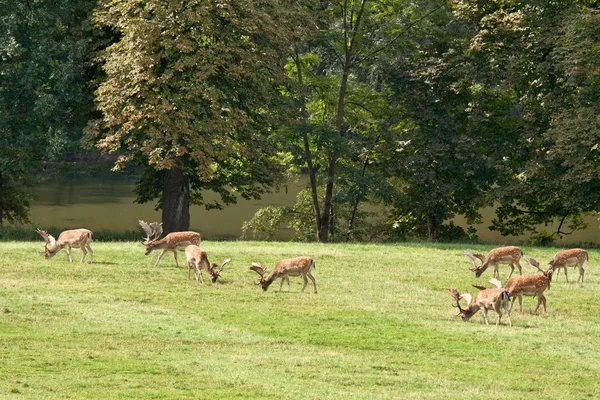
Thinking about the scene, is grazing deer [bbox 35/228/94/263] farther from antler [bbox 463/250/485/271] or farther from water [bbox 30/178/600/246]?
water [bbox 30/178/600/246]

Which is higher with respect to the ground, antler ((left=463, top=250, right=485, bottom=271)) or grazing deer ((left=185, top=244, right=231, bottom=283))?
antler ((left=463, top=250, right=485, bottom=271))

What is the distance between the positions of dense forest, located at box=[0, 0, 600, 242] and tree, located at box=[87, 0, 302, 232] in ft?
0.26

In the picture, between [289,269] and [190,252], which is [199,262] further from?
[289,269]

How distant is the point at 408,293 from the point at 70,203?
47453mm

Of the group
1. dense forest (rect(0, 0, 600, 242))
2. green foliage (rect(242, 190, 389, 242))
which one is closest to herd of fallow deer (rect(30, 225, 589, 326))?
dense forest (rect(0, 0, 600, 242))

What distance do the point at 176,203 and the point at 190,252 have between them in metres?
14.1

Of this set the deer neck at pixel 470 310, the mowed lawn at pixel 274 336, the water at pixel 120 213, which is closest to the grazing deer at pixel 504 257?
the mowed lawn at pixel 274 336

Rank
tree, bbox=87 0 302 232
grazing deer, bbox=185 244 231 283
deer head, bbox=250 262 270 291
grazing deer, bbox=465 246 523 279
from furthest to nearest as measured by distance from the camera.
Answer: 1. tree, bbox=87 0 302 232
2. grazing deer, bbox=465 246 523 279
3. grazing deer, bbox=185 244 231 283
4. deer head, bbox=250 262 270 291

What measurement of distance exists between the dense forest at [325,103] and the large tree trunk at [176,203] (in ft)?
0.26

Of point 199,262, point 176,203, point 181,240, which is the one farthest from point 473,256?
point 176,203

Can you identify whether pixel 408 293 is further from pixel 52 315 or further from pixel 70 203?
pixel 70 203

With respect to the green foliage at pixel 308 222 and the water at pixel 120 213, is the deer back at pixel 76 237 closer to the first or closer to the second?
the green foliage at pixel 308 222

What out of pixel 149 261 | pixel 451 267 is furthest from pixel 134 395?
pixel 451 267

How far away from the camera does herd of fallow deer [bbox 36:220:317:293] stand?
2645cm
